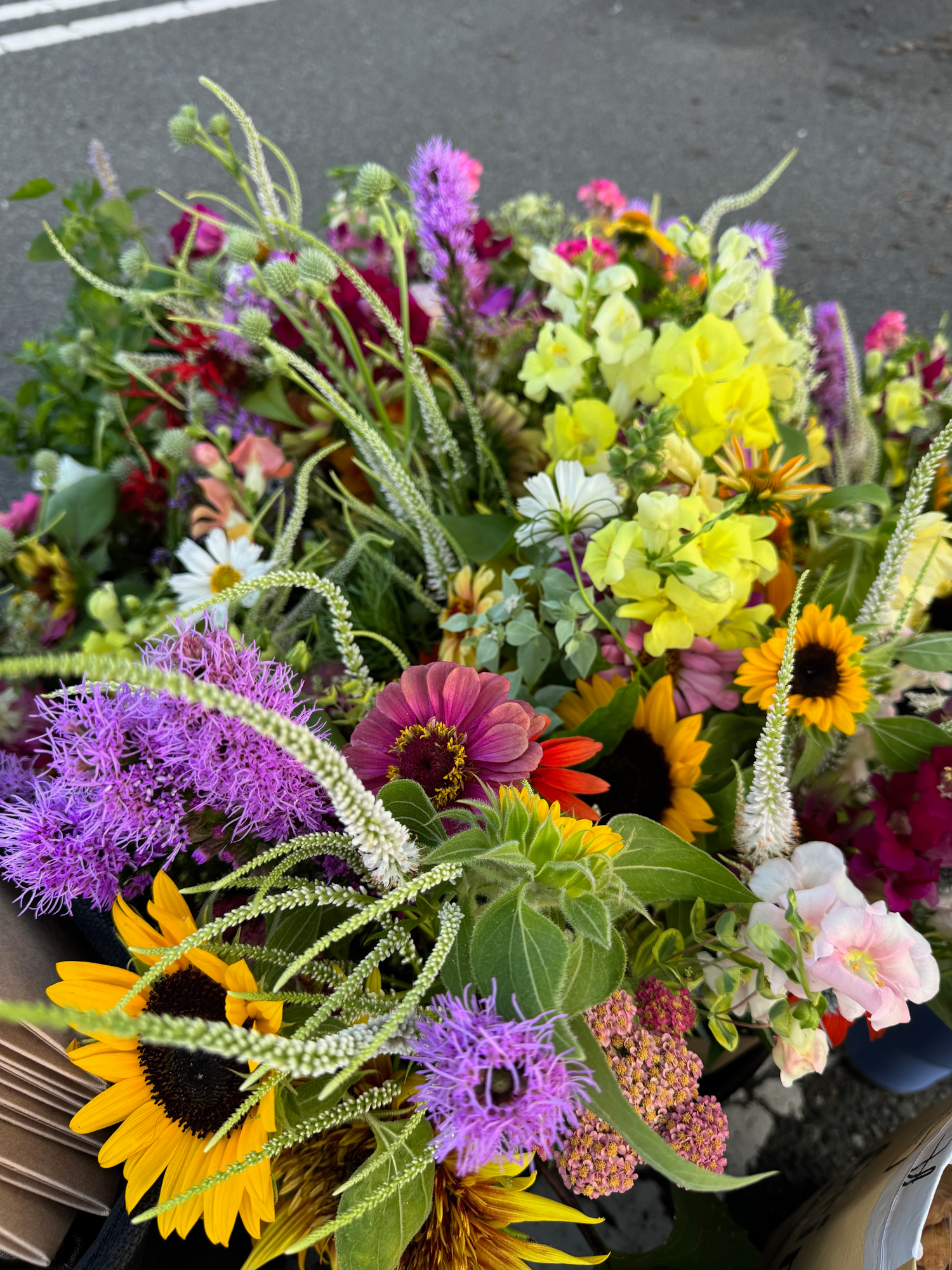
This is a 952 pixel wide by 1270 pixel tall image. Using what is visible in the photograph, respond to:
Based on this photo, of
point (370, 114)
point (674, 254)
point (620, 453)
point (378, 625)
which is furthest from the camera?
point (370, 114)

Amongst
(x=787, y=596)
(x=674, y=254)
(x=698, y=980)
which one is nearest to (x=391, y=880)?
(x=698, y=980)

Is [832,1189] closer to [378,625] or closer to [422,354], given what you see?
[378,625]

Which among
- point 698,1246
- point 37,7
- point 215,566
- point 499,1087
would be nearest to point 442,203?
point 215,566

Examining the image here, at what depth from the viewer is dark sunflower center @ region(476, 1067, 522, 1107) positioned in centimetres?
28

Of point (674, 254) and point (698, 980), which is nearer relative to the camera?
point (698, 980)

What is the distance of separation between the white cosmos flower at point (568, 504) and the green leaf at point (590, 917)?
213 mm

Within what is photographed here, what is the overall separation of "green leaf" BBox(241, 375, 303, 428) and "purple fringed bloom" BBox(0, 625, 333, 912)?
0.88 ft

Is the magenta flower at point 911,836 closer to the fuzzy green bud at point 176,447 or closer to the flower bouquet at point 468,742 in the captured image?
the flower bouquet at point 468,742

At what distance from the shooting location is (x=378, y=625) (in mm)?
525

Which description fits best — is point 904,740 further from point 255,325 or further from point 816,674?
point 255,325

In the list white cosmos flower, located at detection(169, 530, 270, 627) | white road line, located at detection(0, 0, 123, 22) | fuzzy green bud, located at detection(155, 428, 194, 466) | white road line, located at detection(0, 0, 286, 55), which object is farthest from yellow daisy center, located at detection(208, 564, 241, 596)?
white road line, located at detection(0, 0, 123, 22)

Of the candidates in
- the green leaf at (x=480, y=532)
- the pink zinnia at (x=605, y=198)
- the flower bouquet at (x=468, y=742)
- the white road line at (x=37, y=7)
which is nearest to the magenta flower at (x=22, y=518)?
the flower bouquet at (x=468, y=742)

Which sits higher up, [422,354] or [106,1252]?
[422,354]

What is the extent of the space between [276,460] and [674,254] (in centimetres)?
35
